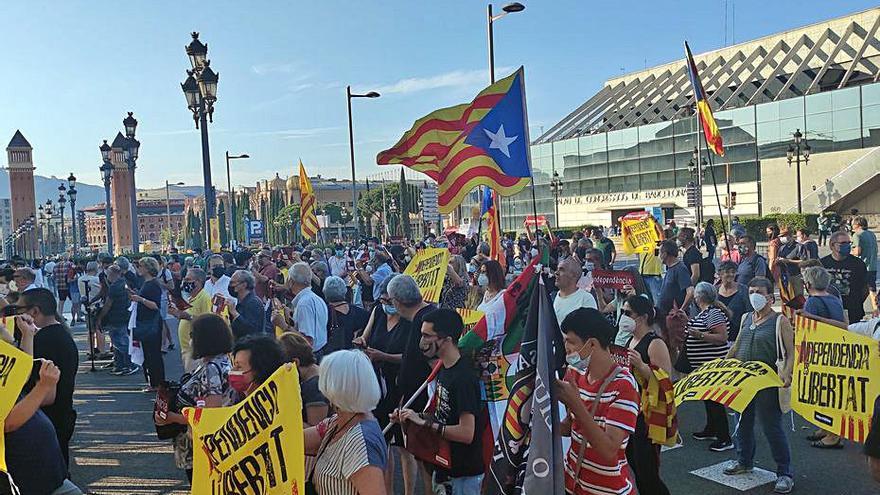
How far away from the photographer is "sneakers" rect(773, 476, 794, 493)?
19.7 ft

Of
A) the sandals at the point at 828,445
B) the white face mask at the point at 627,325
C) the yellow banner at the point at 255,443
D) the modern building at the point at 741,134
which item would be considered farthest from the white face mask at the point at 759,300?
the modern building at the point at 741,134

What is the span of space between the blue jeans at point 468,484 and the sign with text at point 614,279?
437 cm

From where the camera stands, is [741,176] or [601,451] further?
[741,176]

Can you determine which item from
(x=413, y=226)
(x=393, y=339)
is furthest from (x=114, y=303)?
(x=413, y=226)

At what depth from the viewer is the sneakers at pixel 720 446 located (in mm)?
7222

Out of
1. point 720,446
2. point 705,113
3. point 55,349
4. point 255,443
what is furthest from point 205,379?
point 705,113

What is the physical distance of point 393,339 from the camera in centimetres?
624

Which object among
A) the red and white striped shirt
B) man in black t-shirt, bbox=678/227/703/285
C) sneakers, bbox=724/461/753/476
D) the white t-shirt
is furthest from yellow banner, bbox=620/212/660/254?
the red and white striped shirt

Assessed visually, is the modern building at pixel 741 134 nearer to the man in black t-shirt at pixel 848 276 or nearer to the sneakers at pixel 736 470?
the man in black t-shirt at pixel 848 276

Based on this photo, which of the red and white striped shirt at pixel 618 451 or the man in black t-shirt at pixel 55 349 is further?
the man in black t-shirt at pixel 55 349

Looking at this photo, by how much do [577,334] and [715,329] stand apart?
3817 millimetres

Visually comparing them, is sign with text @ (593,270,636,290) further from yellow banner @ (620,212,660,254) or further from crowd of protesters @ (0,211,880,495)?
yellow banner @ (620,212,660,254)

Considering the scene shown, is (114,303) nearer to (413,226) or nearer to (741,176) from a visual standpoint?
(741,176)

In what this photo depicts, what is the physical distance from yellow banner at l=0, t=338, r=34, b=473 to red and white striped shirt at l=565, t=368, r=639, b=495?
2866 mm
